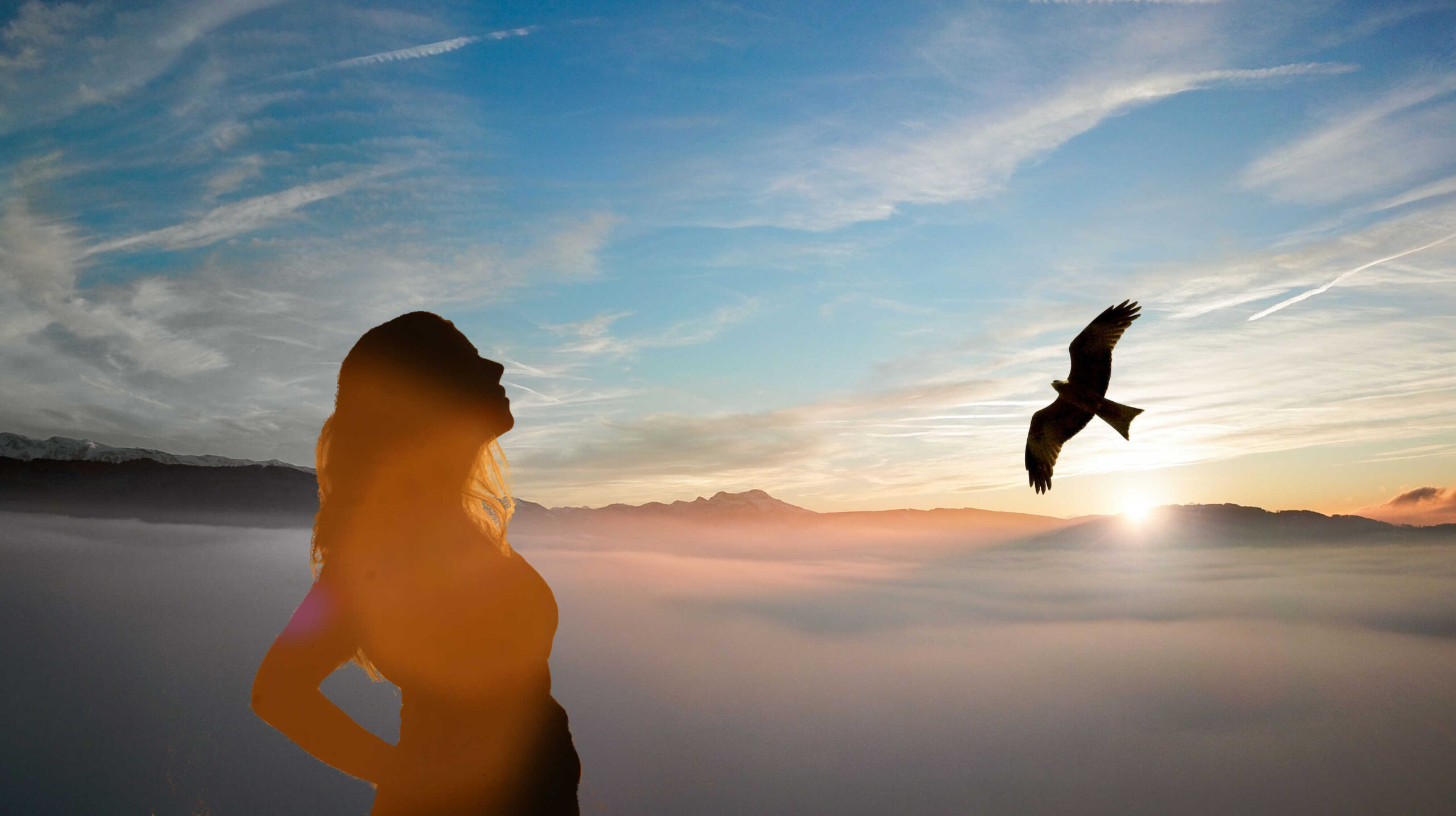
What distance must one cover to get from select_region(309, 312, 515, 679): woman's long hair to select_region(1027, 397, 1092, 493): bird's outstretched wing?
887 centimetres

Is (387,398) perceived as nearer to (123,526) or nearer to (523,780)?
(523,780)

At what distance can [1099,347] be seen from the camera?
9234 mm

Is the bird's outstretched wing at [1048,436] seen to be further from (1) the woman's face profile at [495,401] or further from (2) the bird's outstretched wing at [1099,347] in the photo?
(1) the woman's face profile at [495,401]

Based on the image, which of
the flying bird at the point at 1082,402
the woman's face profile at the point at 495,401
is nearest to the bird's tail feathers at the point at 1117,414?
the flying bird at the point at 1082,402

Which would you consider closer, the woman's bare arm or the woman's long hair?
the woman's bare arm

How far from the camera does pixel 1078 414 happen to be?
976cm

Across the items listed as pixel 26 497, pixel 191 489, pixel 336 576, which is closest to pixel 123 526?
pixel 26 497

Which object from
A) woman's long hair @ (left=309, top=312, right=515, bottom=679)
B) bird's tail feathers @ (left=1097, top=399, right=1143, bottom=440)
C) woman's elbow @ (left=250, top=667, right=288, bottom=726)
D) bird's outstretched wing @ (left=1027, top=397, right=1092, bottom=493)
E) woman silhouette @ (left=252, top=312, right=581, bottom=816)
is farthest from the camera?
bird's outstretched wing @ (left=1027, top=397, right=1092, bottom=493)

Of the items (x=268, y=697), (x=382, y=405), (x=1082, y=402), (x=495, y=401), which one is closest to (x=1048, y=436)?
(x=1082, y=402)

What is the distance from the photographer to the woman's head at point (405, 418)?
2600mm

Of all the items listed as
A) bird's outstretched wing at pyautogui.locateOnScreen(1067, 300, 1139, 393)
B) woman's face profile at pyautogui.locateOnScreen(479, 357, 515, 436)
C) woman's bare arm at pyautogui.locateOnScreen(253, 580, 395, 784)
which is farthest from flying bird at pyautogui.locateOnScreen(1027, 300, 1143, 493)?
woman's bare arm at pyautogui.locateOnScreen(253, 580, 395, 784)

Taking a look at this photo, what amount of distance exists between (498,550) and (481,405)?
59cm

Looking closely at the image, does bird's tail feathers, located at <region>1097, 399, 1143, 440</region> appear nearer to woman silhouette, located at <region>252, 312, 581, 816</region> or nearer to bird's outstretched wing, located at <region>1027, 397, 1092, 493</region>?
bird's outstretched wing, located at <region>1027, 397, 1092, 493</region>

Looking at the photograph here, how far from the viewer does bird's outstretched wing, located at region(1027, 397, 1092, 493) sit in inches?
388
